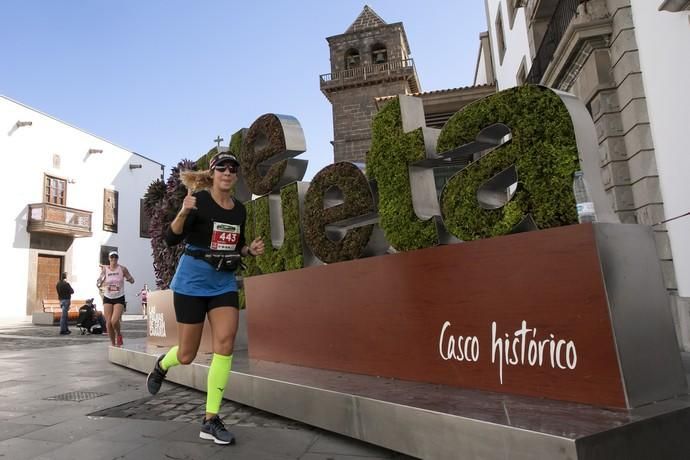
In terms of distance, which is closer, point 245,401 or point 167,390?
point 245,401

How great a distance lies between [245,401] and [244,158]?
9.88 ft

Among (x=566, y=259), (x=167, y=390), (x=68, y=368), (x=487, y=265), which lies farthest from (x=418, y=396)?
(x=68, y=368)

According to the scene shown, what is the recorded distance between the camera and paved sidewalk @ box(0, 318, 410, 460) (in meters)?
2.82

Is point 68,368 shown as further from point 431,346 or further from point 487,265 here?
point 487,265

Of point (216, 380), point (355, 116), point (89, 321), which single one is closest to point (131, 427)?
point (216, 380)

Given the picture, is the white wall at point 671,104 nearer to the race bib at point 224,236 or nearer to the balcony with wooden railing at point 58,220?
the race bib at point 224,236

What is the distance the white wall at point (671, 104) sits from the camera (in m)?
5.91

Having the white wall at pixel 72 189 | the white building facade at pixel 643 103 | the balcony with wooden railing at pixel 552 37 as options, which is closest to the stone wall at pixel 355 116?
the white wall at pixel 72 189

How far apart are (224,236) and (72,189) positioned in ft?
88.8

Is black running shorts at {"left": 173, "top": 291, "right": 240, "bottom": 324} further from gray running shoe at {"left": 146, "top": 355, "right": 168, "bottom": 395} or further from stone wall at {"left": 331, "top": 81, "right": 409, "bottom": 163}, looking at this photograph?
stone wall at {"left": 331, "top": 81, "right": 409, "bottom": 163}

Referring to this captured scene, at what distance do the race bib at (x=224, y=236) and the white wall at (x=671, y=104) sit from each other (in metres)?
5.70

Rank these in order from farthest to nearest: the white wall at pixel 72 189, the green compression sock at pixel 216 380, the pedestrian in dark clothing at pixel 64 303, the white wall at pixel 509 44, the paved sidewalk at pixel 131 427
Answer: the white wall at pixel 72 189, the pedestrian in dark clothing at pixel 64 303, the white wall at pixel 509 44, the green compression sock at pixel 216 380, the paved sidewalk at pixel 131 427

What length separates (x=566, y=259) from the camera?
99.6 inches

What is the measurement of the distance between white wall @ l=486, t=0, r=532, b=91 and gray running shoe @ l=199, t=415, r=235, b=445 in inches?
472
